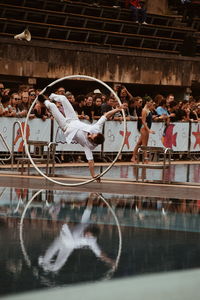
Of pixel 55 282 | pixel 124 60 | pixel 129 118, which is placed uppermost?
pixel 124 60

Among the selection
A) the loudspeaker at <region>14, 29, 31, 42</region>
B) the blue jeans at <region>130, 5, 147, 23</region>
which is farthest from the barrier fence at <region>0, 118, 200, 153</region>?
the blue jeans at <region>130, 5, 147, 23</region>

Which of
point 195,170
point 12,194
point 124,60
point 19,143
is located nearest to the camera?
point 12,194

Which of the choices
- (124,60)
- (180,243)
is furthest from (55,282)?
(124,60)

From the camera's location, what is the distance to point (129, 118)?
23.1 metres

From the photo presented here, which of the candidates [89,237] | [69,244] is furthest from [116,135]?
[69,244]

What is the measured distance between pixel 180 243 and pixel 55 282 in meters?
2.90

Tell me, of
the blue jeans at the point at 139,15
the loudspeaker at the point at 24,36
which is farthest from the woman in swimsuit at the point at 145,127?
the blue jeans at the point at 139,15

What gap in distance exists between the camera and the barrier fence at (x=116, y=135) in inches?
800

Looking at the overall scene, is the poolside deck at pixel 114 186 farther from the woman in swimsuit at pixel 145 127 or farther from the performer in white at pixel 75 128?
the woman in swimsuit at pixel 145 127

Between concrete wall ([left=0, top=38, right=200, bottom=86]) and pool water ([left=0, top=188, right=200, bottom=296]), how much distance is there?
13769 millimetres

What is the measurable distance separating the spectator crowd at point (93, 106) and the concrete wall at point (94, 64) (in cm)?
536

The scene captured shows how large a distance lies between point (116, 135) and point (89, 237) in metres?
12.5

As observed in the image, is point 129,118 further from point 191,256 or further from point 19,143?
point 191,256

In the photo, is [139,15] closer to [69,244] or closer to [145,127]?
[145,127]
